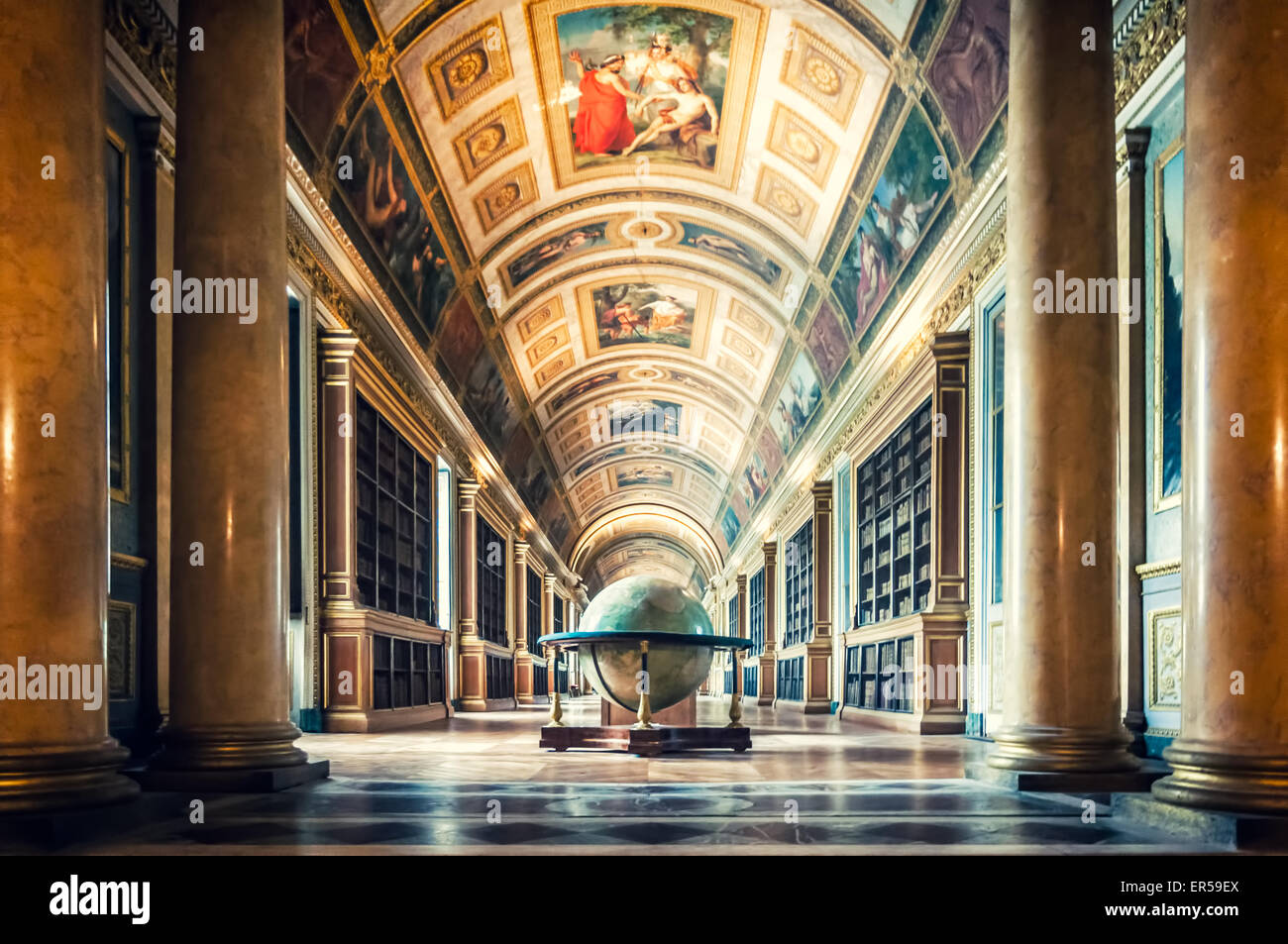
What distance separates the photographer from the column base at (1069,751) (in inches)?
245

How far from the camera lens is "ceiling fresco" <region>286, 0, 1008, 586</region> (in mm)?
12570

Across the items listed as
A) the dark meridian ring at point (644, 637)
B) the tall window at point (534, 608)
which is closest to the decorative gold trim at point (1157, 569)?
the dark meridian ring at point (644, 637)

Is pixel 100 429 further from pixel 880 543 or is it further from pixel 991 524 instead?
pixel 880 543

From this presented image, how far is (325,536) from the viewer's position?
45.5ft

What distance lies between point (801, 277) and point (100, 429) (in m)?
15.8

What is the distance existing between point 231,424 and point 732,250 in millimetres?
15621

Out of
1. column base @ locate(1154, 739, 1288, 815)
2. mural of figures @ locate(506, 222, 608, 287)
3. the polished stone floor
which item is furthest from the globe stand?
mural of figures @ locate(506, 222, 608, 287)

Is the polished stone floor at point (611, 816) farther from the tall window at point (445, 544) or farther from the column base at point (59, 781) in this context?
the tall window at point (445, 544)

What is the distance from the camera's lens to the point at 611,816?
17.7 ft

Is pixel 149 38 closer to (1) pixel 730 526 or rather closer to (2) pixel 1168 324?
(2) pixel 1168 324

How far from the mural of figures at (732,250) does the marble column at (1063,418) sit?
13573mm

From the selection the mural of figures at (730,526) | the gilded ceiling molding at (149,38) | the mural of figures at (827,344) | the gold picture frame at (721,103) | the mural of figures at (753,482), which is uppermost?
the gold picture frame at (721,103)

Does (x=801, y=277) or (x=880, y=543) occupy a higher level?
(x=801, y=277)

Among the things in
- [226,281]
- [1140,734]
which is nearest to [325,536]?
[226,281]
